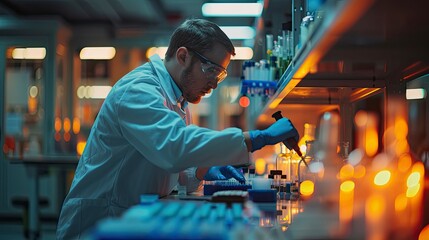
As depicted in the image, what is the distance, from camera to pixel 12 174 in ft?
26.0

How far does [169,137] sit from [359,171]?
0.68 metres

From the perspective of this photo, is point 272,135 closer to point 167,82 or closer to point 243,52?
point 167,82

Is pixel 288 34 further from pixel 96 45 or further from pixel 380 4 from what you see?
pixel 96 45

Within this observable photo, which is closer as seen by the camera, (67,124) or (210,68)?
(210,68)

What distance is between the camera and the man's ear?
8.00 ft

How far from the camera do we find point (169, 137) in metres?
1.98

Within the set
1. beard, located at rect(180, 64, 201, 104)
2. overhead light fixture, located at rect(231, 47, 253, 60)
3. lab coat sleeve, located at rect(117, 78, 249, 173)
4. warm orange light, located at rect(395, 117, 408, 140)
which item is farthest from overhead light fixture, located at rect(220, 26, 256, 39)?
warm orange light, located at rect(395, 117, 408, 140)

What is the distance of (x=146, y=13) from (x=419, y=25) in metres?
6.80

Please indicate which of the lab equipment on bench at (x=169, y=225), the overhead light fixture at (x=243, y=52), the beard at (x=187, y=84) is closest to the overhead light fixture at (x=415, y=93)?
the beard at (x=187, y=84)

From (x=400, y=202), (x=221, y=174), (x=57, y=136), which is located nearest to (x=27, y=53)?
(x=57, y=136)

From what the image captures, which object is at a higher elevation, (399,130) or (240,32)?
(240,32)

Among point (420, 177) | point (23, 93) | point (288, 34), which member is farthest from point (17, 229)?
point (420, 177)

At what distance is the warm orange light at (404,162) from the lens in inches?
67.1

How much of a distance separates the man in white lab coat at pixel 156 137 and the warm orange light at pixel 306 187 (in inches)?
12.4
